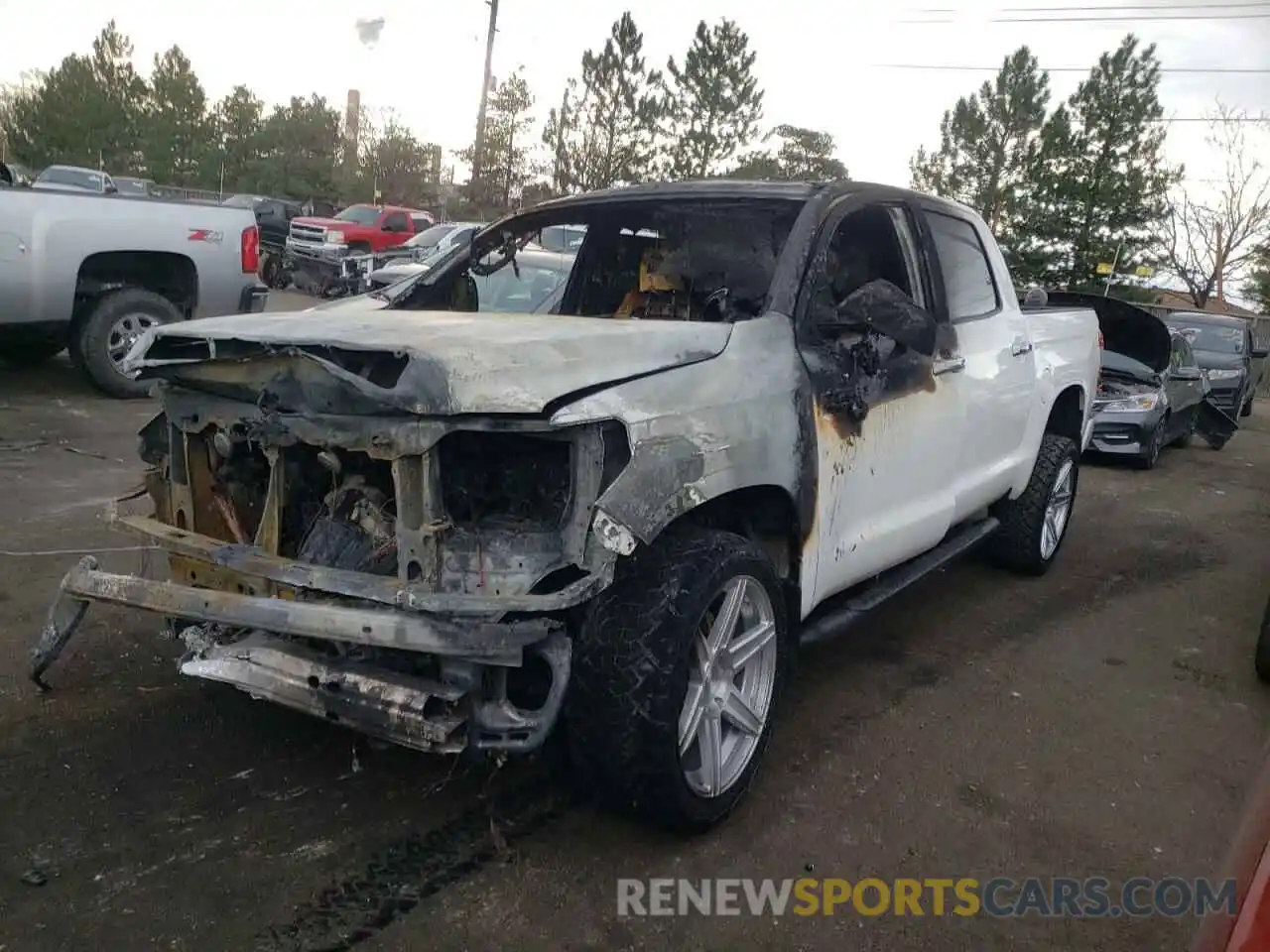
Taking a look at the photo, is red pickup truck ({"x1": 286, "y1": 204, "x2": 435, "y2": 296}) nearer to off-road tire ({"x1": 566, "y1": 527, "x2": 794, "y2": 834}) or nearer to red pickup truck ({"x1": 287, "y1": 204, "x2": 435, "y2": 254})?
red pickup truck ({"x1": 287, "y1": 204, "x2": 435, "y2": 254})

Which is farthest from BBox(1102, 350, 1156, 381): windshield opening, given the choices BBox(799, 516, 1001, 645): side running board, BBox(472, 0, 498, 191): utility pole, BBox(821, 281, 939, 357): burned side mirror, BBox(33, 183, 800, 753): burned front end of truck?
BBox(472, 0, 498, 191): utility pole

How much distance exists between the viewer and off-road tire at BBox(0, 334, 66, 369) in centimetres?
942

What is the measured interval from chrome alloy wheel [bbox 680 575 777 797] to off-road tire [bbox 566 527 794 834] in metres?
0.09

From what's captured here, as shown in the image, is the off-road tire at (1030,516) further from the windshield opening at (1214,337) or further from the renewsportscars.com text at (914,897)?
the windshield opening at (1214,337)

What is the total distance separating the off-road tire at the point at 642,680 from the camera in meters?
2.73

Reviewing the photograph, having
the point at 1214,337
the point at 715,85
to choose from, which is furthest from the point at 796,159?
the point at 1214,337

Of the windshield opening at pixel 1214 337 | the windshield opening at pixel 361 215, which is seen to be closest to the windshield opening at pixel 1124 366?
the windshield opening at pixel 1214 337

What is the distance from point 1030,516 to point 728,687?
3.23 metres

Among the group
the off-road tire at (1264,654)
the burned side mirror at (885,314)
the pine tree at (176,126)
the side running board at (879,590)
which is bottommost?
the off-road tire at (1264,654)

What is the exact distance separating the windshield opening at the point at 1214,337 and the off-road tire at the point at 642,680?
15.1m

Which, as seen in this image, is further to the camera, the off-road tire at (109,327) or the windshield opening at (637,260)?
the off-road tire at (109,327)

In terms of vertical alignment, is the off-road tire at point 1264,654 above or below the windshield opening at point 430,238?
below

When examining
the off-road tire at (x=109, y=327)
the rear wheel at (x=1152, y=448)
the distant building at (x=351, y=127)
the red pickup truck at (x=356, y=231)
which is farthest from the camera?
the distant building at (x=351, y=127)

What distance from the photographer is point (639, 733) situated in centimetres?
274
